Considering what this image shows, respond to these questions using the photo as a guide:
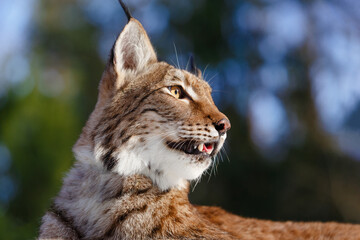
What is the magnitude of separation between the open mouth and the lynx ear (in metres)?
0.89

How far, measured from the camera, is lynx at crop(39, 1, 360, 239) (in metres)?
2.99

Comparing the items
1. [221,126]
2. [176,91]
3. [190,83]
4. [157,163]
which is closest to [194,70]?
[190,83]

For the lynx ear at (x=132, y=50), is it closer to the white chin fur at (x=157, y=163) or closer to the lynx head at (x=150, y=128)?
the lynx head at (x=150, y=128)

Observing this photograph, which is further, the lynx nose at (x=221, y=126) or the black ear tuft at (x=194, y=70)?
the black ear tuft at (x=194, y=70)

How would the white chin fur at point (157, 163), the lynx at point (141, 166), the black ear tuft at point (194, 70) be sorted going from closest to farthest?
1. the lynx at point (141, 166)
2. the white chin fur at point (157, 163)
3. the black ear tuft at point (194, 70)

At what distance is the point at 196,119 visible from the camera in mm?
3213

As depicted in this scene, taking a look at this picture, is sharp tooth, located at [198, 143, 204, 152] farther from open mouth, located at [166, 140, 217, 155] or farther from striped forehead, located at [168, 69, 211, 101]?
striped forehead, located at [168, 69, 211, 101]

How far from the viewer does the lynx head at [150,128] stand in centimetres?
312

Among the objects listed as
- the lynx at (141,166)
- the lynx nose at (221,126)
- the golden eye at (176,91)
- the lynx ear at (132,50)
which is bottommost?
the lynx at (141,166)

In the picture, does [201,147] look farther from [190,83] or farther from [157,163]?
[190,83]

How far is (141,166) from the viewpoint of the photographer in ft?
10.2

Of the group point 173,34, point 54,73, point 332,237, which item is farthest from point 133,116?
point 54,73

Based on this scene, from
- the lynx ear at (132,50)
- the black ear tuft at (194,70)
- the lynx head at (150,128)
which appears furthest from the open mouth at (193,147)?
the black ear tuft at (194,70)

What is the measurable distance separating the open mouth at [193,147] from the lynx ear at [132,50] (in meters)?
0.89
